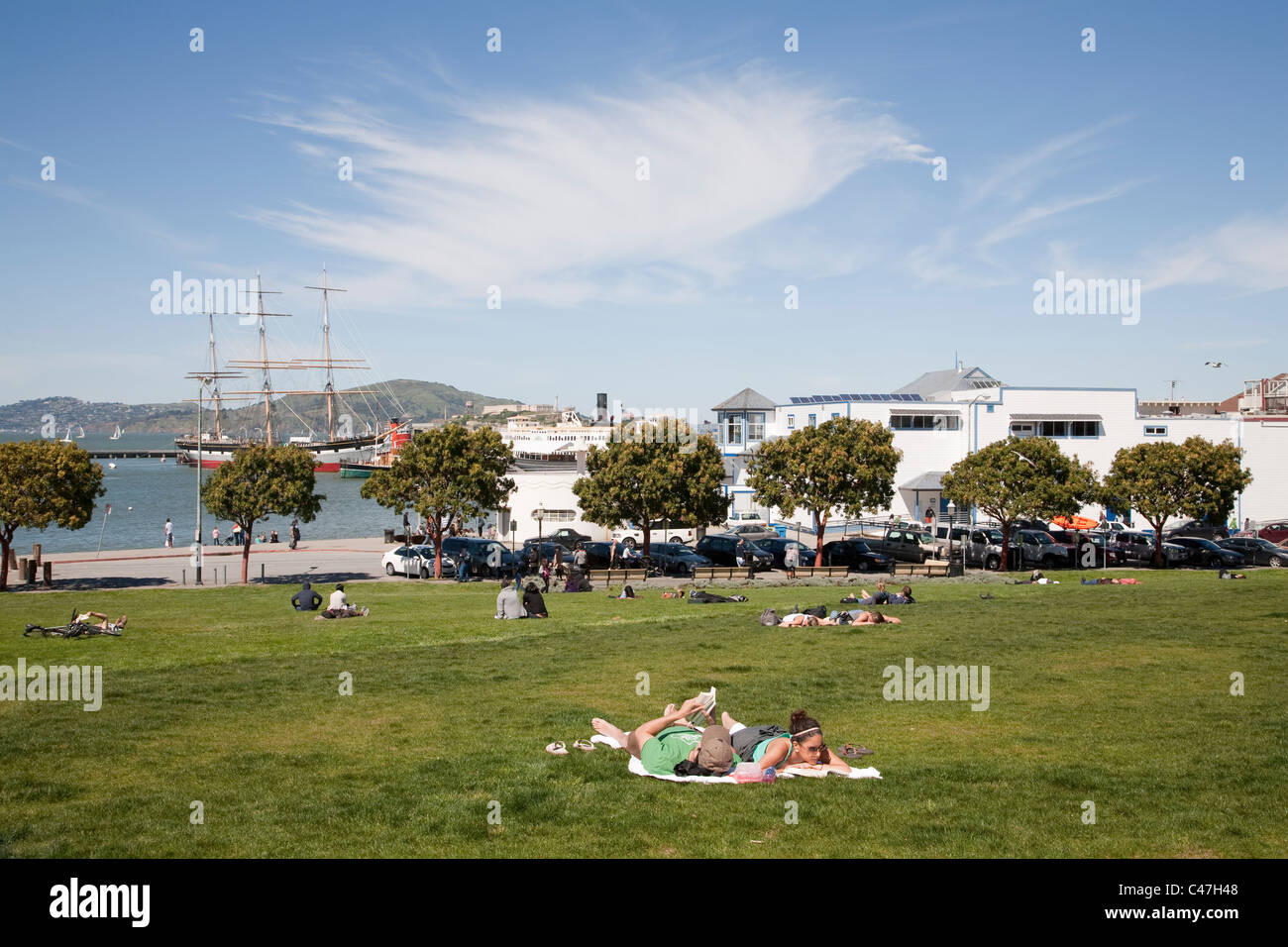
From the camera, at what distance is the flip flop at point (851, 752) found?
1037 cm

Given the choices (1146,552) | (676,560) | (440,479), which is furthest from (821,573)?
(1146,552)

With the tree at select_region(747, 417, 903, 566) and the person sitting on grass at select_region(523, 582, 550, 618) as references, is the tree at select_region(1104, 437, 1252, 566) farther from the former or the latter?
the person sitting on grass at select_region(523, 582, 550, 618)

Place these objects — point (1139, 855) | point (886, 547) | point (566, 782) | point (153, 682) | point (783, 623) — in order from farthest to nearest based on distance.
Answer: point (886, 547) → point (783, 623) → point (153, 682) → point (566, 782) → point (1139, 855)

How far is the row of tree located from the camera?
121 ft

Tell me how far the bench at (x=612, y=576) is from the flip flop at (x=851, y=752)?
2128cm

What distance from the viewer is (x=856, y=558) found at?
126 feet

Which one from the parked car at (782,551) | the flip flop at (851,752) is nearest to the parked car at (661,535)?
the parked car at (782,551)

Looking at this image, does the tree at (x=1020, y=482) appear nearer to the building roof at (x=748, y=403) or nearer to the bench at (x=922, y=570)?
the bench at (x=922, y=570)

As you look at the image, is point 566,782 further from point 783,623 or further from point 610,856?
point 783,623

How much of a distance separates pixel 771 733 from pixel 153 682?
9.97 metres

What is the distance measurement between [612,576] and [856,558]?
11.7 m

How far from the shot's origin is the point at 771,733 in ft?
33.7

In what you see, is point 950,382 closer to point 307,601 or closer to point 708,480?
point 708,480
